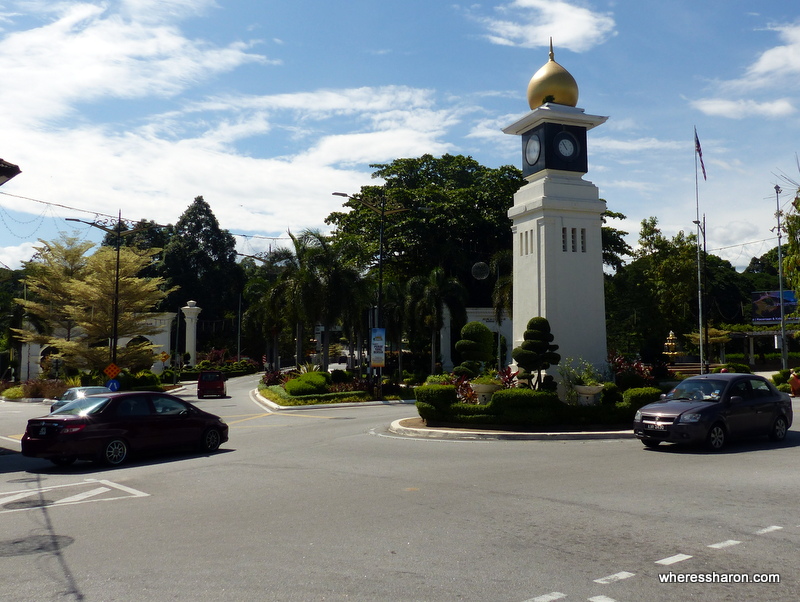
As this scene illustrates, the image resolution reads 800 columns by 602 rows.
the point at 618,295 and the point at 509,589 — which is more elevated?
the point at 618,295

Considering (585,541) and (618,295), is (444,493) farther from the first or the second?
(618,295)

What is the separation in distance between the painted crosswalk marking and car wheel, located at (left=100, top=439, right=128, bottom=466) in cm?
171

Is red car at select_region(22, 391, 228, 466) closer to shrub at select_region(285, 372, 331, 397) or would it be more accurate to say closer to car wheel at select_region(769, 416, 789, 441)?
car wheel at select_region(769, 416, 789, 441)

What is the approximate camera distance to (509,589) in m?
5.45

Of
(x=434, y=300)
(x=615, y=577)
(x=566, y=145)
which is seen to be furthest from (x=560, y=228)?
(x=434, y=300)

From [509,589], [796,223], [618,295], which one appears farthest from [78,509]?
[618,295]

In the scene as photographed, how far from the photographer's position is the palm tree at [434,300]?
4088 cm

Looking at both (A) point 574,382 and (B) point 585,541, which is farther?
(A) point 574,382

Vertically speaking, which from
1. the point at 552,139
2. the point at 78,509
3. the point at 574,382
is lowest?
the point at 78,509

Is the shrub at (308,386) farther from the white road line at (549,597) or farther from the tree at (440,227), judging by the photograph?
the white road line at (549,597)

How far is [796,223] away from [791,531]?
24518mm

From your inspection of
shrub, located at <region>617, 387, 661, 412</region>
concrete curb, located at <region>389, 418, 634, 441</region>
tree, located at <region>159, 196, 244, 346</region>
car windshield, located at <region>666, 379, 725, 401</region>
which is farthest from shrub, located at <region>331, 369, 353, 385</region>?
tree, located at <region>159, 196, 244, 346</region>

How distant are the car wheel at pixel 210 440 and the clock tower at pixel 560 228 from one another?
10287mm

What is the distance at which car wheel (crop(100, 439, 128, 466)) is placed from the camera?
13.0m
